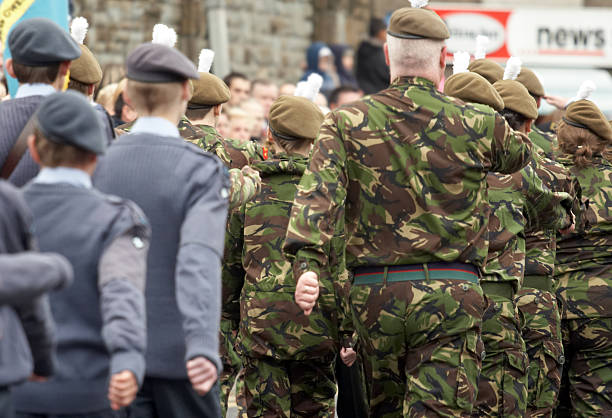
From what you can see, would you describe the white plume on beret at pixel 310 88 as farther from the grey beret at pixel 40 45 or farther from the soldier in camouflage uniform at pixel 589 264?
the grey beret at pixel 40 45

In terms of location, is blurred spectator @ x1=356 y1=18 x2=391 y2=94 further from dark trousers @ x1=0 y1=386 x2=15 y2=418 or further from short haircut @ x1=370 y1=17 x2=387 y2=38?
dark trousers @ x1=0 y1=386 x2=15 y2=418

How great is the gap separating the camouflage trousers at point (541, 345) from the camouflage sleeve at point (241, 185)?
2.71 m

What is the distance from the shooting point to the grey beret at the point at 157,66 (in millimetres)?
5086

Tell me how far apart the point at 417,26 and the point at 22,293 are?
2.81m

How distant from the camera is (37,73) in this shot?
5.42 m

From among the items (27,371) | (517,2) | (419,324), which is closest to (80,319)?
(27,371)

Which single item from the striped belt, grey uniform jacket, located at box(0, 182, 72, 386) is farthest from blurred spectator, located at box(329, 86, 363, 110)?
grey uniform jacket, located at box(0, 182, 72, 386)

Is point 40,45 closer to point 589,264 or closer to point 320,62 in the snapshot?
point 589,264

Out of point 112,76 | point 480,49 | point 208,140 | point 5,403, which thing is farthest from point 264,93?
point 5,403

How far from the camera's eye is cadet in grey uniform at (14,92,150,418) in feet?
14.7

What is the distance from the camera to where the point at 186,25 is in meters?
19.6

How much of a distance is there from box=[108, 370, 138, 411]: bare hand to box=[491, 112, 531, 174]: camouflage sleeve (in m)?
2.38

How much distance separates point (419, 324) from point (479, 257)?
42 cm

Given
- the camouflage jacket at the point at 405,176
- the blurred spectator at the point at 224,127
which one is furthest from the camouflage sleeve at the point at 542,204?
the blurred spectator at the point at 224,127
